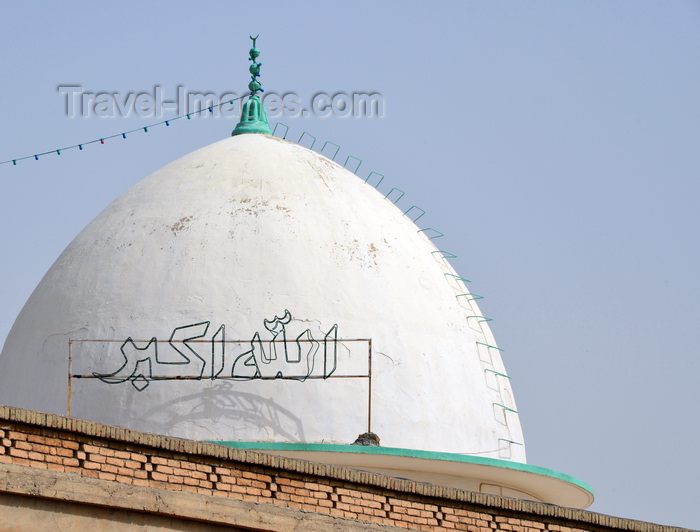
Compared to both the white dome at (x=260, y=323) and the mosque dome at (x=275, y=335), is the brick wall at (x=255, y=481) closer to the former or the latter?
the mosque dome at (x=275, y=335)

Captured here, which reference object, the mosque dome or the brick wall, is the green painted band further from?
the brick wall

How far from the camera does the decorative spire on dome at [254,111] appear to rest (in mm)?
19047

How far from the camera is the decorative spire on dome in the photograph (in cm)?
1905

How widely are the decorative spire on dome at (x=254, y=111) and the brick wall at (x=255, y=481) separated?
7865mm

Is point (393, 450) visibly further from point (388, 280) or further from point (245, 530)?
point (245, 530)

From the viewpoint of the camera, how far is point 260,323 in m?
15.9

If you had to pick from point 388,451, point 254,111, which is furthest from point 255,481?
point 254,111

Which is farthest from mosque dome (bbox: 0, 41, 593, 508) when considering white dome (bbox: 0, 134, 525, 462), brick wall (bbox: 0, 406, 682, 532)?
brick wall (bbox: 0, 406, 682, 532)

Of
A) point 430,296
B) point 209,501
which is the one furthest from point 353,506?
point 430,296

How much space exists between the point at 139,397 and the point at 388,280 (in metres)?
3.18

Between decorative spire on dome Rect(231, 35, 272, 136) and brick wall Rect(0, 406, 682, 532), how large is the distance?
310 inches

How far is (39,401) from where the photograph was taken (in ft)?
53.2

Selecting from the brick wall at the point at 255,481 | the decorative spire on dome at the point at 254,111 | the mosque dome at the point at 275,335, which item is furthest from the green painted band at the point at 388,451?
the decorative spire on dome at the point at 254,111

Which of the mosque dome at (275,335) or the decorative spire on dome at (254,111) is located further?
the decorative spire on dome at (254,111)
